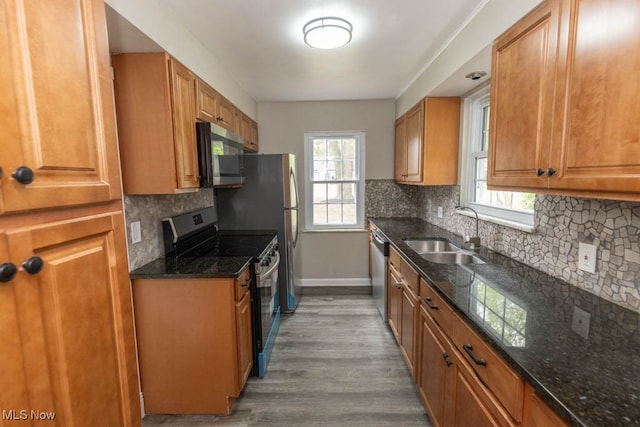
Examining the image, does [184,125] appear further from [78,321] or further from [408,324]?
[408,324]

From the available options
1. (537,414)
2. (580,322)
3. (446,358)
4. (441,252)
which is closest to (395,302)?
(441,252)

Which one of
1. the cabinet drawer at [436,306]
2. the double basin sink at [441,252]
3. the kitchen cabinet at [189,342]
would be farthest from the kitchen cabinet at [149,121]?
the double basin sink at [441,252]

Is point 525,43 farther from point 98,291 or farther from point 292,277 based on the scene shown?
point 292,277

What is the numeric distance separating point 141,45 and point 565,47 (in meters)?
1.95

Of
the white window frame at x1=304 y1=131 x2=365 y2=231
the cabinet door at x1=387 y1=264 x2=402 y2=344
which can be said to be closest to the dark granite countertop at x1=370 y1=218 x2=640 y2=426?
the cabinet door at x1=387 y1=264 x2=402 y2=344

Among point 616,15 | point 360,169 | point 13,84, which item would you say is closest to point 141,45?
point 13,84

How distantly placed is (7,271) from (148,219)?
1.47m

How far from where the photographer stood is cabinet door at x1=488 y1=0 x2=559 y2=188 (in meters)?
1.19

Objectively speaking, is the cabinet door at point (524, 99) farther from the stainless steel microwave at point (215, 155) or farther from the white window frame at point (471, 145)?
the stainless steel microwave at point (215, 155)

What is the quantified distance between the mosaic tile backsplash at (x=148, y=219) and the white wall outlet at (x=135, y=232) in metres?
0.02

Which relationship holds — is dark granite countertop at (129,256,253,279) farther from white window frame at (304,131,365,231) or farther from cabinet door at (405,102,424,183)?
white window frame at (304,131,365,231)

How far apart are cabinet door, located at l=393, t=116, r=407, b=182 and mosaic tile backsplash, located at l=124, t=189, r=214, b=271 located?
2446mm

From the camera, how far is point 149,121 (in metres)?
1.75

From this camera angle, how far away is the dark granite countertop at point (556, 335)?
0.75 meters
